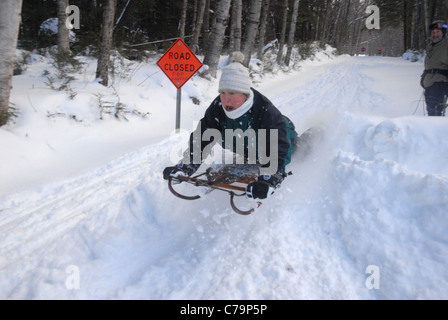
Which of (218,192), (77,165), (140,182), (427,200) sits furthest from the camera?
(77,165)

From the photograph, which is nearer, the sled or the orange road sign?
the sled

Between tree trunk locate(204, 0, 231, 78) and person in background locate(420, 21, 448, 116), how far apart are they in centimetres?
620

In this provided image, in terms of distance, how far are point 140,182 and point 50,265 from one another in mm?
1581

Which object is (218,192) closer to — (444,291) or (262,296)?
(262,296)

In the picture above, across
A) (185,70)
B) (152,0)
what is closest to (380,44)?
(152,0)

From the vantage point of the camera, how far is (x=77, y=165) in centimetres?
473

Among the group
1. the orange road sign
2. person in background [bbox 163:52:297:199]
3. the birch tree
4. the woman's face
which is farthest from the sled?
the birch tree

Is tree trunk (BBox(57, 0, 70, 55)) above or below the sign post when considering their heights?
above

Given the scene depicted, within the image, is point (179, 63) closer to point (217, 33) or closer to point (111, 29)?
point (111, 29)

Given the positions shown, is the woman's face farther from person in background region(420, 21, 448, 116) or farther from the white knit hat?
person in background region(420, 21, 448, 116)

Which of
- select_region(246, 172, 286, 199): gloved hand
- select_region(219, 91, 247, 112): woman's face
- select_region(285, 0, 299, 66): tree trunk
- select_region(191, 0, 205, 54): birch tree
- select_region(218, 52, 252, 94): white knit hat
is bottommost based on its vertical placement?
select_region(246, 172, 286, 199): gloved hand

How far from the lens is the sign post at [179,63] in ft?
19.0

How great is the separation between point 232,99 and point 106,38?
547cm

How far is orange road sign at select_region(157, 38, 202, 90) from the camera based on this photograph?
5785mm
